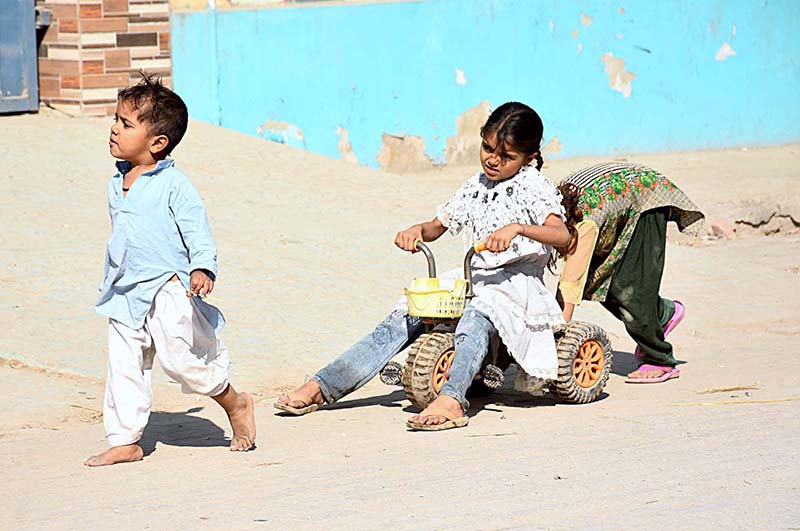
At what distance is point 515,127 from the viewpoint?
5.22 metres

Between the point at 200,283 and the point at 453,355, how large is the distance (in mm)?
1315

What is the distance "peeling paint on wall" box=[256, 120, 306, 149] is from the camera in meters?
11.8

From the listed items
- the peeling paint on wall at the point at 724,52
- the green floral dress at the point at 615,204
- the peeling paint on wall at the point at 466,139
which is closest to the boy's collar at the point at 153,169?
the green floral dress at the point at 615,204

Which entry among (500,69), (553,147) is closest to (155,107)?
(500,69)

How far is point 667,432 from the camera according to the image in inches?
192

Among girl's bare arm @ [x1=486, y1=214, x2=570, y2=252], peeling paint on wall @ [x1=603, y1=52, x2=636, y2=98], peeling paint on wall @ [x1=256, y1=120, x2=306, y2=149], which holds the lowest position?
girl's bare arm @ [x1=486, y1=214, x2=570, y2=252]

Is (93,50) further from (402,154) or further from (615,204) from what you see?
(615,204)

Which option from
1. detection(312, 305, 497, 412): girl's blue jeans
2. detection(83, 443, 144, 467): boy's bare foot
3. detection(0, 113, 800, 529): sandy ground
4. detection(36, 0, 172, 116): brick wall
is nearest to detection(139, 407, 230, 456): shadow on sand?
detection(0, 113, 800, 529): sandy ground

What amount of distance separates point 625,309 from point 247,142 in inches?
222

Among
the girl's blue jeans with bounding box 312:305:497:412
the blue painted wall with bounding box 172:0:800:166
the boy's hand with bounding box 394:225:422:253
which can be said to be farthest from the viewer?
the blue painted wall with bounding box 172:0:800:166

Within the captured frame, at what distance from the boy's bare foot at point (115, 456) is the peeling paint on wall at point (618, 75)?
9493 mm

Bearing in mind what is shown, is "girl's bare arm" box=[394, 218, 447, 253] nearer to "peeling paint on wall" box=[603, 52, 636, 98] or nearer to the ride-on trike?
the ride-on trike

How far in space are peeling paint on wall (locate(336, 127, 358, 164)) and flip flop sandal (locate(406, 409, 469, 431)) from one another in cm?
720

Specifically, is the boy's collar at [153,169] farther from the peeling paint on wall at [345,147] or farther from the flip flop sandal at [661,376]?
the peeling paint on wall at [345,147]
